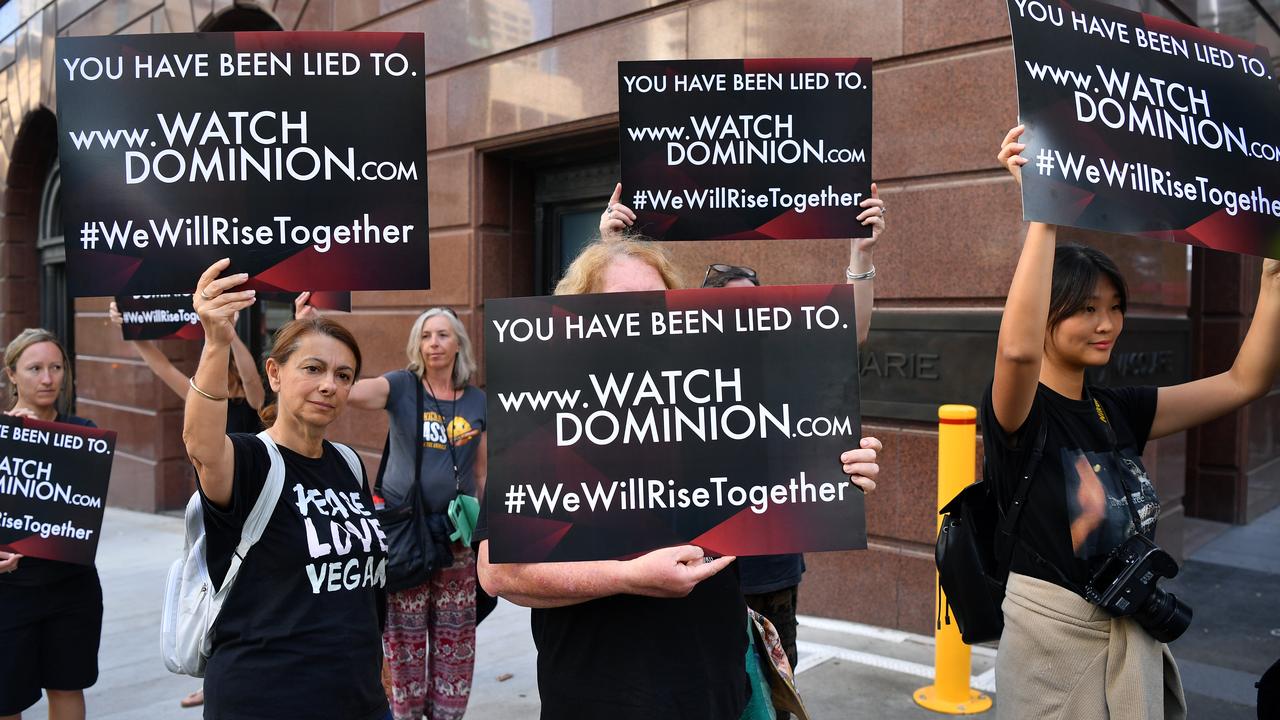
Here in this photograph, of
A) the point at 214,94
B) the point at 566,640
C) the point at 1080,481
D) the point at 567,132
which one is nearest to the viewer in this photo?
the point at 566,640

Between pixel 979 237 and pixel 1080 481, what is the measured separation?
3128mm

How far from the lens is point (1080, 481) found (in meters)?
2.51

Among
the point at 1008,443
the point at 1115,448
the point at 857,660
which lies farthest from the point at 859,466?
the point at 857,660

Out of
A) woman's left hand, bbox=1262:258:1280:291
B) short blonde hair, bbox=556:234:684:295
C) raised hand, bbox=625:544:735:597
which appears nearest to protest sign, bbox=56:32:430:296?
short blonde hair, bbox=556:234:684:295

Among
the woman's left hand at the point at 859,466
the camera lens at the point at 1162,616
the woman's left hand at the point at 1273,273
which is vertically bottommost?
the camera lens at the point at 1162,616

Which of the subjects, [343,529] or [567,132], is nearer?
[343,529]

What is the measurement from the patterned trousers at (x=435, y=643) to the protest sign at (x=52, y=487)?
4.13 feet

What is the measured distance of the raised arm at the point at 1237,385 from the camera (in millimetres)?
2668

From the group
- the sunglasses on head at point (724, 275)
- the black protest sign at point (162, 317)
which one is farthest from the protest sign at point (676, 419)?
the black protest sign at point (162, 317)

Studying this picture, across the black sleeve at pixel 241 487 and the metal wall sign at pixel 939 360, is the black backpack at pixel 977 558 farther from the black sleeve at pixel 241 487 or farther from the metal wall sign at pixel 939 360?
the metal wall sign at pixel 939 360

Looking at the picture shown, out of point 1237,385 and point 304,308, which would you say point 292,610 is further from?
point 1237,385

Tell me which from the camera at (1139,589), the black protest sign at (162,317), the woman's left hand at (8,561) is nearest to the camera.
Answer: the camera at (1139,589)

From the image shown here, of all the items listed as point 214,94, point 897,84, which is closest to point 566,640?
point 214,94

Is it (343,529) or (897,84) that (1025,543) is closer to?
(343,529)
